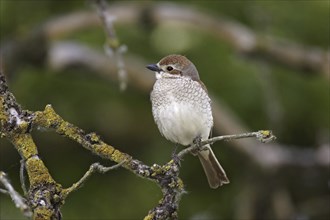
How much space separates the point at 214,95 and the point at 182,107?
1.91 m

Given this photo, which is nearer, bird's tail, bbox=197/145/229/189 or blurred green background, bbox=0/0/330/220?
bird's tail, bbox=197/145/229/189

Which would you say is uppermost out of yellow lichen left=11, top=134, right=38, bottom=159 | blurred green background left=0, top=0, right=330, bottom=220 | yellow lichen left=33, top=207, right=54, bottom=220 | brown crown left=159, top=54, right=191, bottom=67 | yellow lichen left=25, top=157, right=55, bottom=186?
yellow lichen left=11, top=134, right=38, bottom=159

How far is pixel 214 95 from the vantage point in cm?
578

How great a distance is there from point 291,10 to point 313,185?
1.43 m

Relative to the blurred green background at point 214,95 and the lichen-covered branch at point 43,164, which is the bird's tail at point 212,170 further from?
the lichen-covered branch at point 43,164

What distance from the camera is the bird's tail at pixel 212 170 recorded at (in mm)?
3996

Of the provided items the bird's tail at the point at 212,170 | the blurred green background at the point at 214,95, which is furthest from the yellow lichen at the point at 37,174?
the blurred green background at the point at 214,95

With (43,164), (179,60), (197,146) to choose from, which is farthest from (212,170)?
(43,164)

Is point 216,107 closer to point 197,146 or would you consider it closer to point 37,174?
point 197,146

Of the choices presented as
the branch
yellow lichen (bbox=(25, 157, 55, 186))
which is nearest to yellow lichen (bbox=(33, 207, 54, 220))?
yellow lichen (bbox=(25, 157, 55, 186))

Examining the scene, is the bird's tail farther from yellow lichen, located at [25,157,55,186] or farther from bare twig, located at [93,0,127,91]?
yellow lichen, located at [25,157,55,186]

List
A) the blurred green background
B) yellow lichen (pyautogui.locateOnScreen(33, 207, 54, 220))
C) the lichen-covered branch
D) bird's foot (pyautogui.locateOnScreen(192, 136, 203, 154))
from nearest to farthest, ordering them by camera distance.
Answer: yellow lichen (pyautogui.locateOnScreen(33, 207, 54, 220))
the lichen-covered branch
bird's foot (pyautogui.locateOnScreen(192, 136, 203, 154))
the blurred green background

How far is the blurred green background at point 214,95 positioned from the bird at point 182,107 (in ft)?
4.60

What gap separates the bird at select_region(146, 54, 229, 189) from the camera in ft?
12.7
